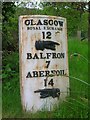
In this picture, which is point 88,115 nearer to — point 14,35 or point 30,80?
point 30,80

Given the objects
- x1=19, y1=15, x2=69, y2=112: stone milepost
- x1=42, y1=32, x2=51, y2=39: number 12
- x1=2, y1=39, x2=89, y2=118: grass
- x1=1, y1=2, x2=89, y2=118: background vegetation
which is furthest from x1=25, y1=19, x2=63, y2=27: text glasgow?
x1=2, y1=39, x2=89, y2=118: grass

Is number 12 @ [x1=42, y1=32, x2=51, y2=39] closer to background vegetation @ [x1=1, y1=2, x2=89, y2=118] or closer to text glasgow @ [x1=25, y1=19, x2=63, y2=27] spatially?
text glasgow @ [x1=25, y1=19, x2=63, y2=27]

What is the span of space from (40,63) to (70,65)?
2.36m

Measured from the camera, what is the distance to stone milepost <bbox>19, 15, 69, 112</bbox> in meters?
3.84

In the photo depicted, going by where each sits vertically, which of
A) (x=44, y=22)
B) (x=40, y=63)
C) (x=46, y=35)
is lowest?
(x=40, y=63)

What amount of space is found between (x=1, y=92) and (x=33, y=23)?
108cm

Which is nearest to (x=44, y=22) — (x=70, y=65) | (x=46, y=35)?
(x=46, y=35)

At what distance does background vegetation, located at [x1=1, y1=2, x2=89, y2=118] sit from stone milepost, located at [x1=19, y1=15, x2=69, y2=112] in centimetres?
12

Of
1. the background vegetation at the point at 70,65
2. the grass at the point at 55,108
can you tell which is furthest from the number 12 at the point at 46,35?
the grass at the point at 55,108

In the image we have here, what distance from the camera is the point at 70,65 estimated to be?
620cm

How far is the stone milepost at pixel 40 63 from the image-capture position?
151 inches

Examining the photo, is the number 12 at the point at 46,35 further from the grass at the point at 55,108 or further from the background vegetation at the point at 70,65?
the grass at the point at 55,108

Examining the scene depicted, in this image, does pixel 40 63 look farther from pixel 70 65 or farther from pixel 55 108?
pixel 70 65

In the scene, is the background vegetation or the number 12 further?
the number 12
